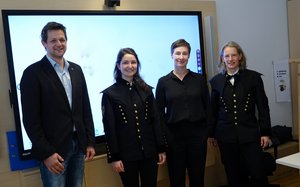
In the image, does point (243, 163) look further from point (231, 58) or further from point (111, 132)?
point (111, 132)

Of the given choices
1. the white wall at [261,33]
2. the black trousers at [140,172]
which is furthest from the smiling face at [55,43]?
the white wall at [261,33]

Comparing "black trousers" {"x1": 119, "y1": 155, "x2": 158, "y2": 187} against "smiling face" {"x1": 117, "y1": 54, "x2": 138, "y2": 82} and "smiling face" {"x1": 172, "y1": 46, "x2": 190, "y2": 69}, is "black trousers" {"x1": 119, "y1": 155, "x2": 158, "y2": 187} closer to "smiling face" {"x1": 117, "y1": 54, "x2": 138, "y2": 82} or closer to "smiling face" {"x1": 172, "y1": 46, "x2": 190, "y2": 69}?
"smiling face" {"x1": 117, "y1": 54, "x2": 138, "y2": 82}

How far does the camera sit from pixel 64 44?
1.97 m

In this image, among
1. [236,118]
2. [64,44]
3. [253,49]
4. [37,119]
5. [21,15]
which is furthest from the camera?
[253,49]

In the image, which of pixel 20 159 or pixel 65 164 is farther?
pixel 20 159

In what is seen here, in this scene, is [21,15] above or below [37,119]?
above

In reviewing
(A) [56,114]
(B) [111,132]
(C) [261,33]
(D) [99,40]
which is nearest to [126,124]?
(B) [111,132]

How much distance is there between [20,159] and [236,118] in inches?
63.4

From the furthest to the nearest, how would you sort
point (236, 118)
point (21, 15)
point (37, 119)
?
1. point (236, 118)
2. point (21, 15)
3. point (37, 119)

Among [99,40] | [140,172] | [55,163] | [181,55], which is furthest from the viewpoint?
[99,40]

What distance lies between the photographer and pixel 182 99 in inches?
97.4

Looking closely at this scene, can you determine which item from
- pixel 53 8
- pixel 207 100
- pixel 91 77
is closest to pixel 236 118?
pixel 207 100

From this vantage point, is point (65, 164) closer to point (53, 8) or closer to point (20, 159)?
point (20, 159)

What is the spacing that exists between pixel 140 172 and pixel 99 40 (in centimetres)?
107
